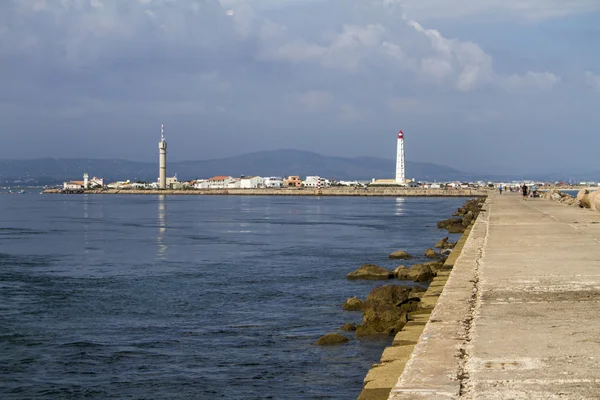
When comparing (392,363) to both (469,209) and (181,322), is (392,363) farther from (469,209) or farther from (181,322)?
(469,209)

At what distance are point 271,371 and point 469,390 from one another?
5.45m

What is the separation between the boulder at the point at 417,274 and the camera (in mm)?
20228

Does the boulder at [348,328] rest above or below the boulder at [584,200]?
below

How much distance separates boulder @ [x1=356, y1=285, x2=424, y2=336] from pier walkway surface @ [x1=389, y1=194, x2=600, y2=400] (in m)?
0.99

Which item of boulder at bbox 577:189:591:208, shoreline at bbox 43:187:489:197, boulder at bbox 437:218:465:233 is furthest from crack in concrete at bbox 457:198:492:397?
shoreline at bbox 43:187:489:197

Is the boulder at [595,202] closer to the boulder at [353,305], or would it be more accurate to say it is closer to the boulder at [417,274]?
the boulder at [417,274]

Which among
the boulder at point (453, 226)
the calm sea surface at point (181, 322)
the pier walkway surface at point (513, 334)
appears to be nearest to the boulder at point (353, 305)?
the calm sea surface at point (181, 322)

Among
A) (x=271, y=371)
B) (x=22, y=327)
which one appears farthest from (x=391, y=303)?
(x=22, y=327)

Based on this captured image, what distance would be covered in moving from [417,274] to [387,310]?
710 cm

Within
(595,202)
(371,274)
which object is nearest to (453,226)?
(595,202)

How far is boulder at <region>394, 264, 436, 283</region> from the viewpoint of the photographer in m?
20.2

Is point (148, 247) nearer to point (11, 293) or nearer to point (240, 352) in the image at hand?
point (11, 293)

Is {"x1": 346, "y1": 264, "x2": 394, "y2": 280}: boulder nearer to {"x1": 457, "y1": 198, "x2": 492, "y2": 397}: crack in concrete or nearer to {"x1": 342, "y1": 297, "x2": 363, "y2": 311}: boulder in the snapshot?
{"x1": 342, "y1": 297, "x2": 363, "y2": 311}: boulder

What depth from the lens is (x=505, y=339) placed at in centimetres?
798
